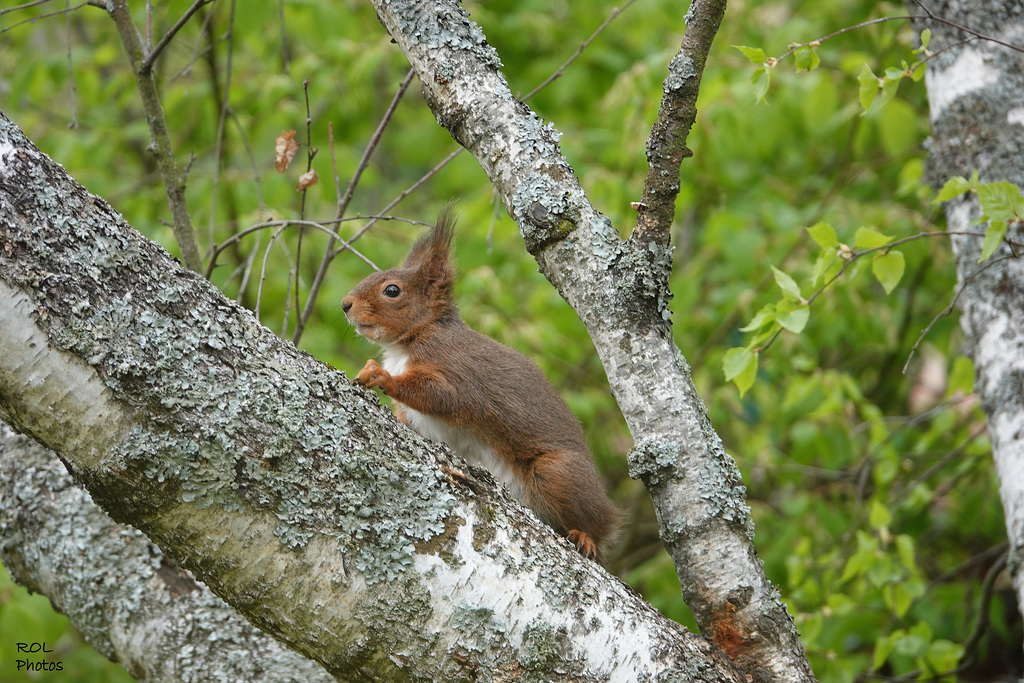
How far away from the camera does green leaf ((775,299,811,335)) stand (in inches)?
78.6

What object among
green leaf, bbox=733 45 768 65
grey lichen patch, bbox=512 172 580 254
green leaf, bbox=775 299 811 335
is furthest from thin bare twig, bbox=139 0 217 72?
green leaf, bbox=775 299 811 335

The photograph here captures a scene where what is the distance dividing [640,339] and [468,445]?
1040 millimetres

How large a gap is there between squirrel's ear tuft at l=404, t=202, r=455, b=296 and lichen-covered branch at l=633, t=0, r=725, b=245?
126cm

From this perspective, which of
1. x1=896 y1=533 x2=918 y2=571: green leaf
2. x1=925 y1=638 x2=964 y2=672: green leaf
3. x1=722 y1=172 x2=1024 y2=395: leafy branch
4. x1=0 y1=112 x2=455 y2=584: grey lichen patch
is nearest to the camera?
x1=0 y1=112 x2=455 y2=584: grey lichen patch

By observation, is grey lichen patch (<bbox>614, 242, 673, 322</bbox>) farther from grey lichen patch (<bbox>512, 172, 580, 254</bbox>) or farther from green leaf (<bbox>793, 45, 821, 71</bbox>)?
green leaf (<bbox>793, 45, 821, 71</bbox>)

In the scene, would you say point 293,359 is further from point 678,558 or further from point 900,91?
point 900,91

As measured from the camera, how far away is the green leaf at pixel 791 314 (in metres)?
2.00

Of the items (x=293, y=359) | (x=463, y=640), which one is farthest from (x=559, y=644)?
(x=293, y=359)

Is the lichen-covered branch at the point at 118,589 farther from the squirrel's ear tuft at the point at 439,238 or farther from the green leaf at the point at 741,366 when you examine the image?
the squirrel's ear tuft at the point at 439,238

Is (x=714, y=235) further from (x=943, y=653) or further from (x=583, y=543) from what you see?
(x=583, y=543)

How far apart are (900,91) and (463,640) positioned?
3939 mm

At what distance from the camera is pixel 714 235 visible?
4.17 metres

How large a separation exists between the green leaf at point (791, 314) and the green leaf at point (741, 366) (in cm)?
11

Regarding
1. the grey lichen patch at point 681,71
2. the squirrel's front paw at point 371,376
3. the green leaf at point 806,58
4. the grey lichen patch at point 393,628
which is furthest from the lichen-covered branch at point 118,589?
the green leaf at point 806,58
